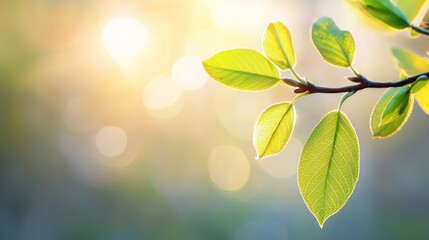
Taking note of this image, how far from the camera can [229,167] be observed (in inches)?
368

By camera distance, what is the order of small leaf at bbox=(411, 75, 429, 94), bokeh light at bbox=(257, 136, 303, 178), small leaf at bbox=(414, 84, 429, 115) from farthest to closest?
bokeh light at bbox=(257, 136, 303, 178)
small leaf at bbox=(414, 84, 429, 115)
small leaf at bbox=(411, 75, 429, 94)

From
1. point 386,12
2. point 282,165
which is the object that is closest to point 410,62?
point 386,12

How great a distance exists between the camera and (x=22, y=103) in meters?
7.96

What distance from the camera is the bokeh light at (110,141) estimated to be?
29.3 ft

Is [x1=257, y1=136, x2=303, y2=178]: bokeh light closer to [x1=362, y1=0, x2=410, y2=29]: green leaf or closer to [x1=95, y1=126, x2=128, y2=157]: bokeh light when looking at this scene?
[x1=95, y1=126, x2=128, y2=157]: bokeh light

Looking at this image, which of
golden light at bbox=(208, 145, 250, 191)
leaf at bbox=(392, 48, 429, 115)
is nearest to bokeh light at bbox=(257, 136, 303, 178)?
golden light at bbox=(208, 145, 250, 191)

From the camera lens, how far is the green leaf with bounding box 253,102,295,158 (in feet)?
1.50

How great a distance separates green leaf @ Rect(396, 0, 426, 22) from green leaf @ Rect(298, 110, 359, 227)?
0.13m

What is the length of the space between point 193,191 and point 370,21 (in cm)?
840

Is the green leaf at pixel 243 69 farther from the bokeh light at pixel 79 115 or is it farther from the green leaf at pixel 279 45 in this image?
the bokeh light at pixel 79 115

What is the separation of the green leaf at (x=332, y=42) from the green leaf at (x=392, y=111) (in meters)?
0.05

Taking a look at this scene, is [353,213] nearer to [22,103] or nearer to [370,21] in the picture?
[22,103]

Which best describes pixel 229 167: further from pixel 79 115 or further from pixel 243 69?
pixel 243 69

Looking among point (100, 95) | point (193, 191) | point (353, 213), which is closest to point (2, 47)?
point (100, 95)
